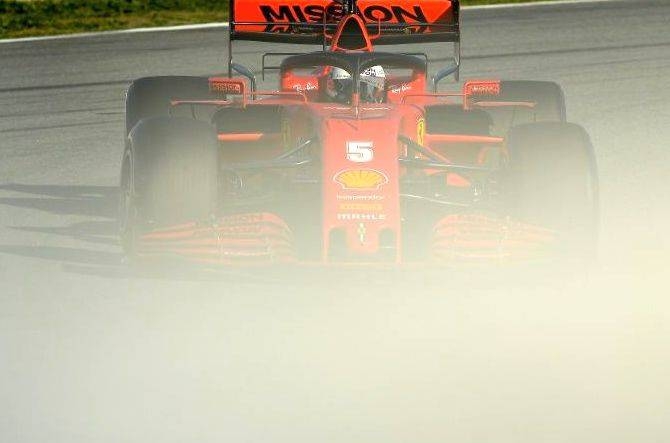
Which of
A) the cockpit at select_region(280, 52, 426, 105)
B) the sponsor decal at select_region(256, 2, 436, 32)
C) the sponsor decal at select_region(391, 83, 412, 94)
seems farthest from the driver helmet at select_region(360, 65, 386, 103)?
the sponsor decal at select_region(256, 2, 436, 32)

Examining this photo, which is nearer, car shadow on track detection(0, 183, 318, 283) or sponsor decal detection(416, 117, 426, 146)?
car shadow on track detection(0, 183, 318, 283)

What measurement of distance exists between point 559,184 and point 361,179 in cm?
95

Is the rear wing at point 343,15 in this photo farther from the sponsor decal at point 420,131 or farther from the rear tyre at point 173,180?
the rear tyre at point 173,180

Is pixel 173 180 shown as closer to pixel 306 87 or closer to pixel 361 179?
pixel 361 179

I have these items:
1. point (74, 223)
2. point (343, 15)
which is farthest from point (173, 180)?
point (343, 15)

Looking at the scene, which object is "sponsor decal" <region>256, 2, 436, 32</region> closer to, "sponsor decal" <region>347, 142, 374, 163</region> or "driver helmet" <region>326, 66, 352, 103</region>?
"driver helmet" <region>326, 66, 352, 103</region>

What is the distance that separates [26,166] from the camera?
12992 mm

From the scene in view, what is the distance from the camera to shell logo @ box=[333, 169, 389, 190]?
8.16m

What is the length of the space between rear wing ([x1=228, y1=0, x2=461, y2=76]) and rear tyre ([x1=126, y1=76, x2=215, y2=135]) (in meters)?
0.54

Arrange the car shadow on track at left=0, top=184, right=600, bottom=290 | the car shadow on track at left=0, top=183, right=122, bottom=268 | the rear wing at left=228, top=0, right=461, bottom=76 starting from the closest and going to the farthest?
the car shadow on track at left=0, top=184, right=600, bottom=290 < the car shadow on track at left=0, top=183, right=122, bottom=268 < the rear wing at left=228, top=0, right=461, bottom=76

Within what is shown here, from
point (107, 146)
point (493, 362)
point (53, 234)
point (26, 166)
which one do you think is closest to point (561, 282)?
point (493, 362)

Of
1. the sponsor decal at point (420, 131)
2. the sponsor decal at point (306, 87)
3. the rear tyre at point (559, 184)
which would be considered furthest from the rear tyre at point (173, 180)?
the sponsor decal at point (306, 87)

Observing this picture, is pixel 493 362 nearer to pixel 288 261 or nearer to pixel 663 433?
pixel 663 433

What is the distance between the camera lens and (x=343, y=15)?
39.0ft
